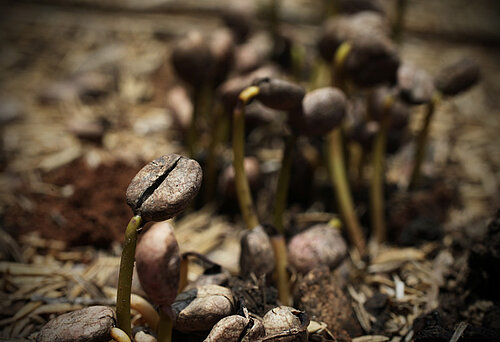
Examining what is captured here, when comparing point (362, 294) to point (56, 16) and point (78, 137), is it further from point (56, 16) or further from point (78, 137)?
point (56, 16)

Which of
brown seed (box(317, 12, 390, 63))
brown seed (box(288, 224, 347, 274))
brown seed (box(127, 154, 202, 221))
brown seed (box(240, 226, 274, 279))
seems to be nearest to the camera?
brown seed (box(127, 154, 202, 221))

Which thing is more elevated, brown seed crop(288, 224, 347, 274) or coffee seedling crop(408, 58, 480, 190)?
coffee seedling crop(408, 58, 480, 190)

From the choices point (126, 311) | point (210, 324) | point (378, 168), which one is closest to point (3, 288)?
point (126, 311)

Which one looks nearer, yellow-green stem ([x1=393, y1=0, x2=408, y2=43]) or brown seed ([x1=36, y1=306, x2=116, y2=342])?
brown seed ([x1=36, y1=306, x2=116, y2=342])

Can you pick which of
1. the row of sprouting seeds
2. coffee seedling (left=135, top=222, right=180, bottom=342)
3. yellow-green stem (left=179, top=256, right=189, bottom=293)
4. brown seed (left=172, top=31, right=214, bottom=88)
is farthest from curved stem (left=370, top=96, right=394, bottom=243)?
coffee seedling (left=135, top=222, right=180, bottom=342)

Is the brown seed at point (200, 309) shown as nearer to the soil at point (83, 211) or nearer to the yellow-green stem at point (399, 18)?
the soil at point (83, 211)

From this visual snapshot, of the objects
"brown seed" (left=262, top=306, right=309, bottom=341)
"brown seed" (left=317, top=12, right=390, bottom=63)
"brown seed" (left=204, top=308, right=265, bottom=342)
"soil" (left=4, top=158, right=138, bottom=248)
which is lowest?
"soil" (left=4, top=158, right=138, bottom=248)

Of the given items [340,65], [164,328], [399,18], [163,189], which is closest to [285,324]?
[164,328]

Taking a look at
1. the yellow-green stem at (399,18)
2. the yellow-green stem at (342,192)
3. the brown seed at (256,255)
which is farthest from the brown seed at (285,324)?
the yellow-green stem at (399,18)

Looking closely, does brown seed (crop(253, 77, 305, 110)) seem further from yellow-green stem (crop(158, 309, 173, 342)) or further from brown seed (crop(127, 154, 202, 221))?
yellow-green stem (crop(158, 309, 173, 342))
